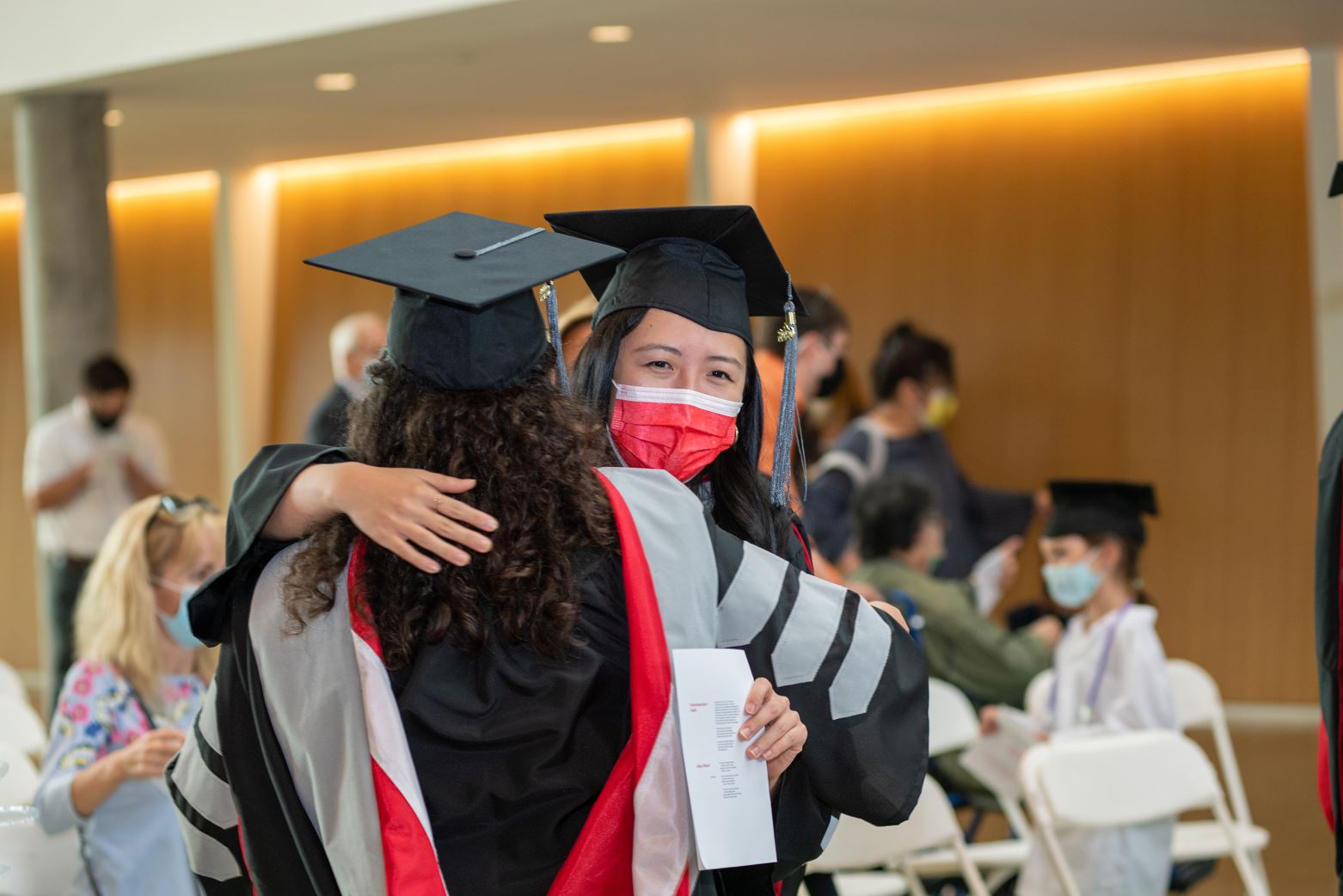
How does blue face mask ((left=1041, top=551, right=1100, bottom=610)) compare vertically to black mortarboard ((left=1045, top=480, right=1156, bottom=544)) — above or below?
below

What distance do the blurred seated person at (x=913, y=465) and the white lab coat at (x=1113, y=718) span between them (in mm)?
1065

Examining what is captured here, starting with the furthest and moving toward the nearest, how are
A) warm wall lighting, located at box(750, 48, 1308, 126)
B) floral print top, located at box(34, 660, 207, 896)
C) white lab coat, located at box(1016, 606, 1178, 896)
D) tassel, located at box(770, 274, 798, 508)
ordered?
1. warm wall lighting, located at box(750, 48, 1308, 126)
2. white lab coat, located at box(1016, 606, 1178, 896)
3. floral print top, located at box(34, 660, 207, 896)
4. tassel, located at box(770, 274, 798, 508)

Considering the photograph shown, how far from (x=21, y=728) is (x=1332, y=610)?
3404mm

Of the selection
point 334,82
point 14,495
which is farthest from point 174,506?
point 14,495

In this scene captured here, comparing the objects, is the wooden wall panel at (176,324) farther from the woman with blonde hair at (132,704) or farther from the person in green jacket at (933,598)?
the woman with blonde hair at (132,704)

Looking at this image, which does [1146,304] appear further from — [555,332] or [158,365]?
[158,365]

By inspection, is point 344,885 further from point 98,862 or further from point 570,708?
point 98,862

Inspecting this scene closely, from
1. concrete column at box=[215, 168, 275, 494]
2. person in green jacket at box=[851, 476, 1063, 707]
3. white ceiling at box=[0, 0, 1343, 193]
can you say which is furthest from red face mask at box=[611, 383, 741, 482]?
concrete column at box=[215, 168, 275, 494]

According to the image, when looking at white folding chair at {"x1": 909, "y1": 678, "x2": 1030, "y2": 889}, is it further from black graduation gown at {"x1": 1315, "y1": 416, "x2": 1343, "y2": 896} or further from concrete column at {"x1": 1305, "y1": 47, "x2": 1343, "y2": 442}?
concrete column at {"x1": 1305, "y1": 47, "x2": 1343, "y2": 442}

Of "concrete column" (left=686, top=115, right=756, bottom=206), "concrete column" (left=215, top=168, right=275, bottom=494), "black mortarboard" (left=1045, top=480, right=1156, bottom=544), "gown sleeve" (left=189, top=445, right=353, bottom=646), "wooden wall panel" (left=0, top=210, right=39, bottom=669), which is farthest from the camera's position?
"wooden wall panel" (left=0, top=210, right=39, bottom=669)

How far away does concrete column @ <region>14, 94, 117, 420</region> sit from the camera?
755cm

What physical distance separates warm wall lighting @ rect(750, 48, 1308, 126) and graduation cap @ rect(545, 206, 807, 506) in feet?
18.7

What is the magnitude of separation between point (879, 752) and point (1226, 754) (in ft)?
10.6

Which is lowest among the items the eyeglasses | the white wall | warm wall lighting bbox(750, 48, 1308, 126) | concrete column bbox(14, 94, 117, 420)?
the eyeglasses
